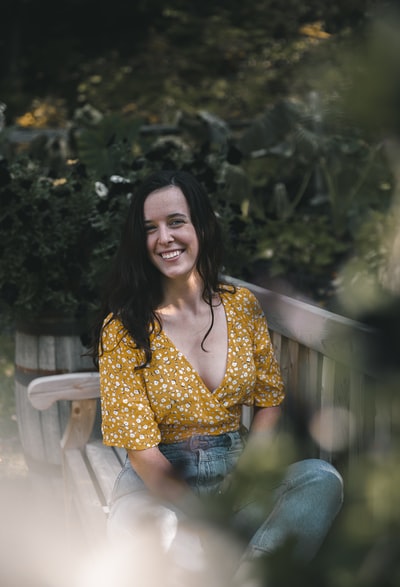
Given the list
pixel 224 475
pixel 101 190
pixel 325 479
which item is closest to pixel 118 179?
pixel 101 190

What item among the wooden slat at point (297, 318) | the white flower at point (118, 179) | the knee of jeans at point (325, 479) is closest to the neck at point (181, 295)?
the wooden slat at point (297, 318)

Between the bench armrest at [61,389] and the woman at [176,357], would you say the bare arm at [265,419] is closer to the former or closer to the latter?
the woman at [176,357]

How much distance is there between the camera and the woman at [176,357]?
82.8 inches

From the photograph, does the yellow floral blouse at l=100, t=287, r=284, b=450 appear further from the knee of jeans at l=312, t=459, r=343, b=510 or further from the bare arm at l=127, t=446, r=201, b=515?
the knee of jeans at l=312, t=459, r=343, b=510

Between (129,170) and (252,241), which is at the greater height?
(129,170)

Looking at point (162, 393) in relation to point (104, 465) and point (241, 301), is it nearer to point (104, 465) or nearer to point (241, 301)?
point (241, 301)

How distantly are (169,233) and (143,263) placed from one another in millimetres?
135

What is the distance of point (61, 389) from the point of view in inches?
118

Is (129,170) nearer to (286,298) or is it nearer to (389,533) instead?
(286,298)

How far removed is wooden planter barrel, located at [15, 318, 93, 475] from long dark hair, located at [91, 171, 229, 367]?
44.0 inches

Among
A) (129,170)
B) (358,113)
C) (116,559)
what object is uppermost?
(358,113)

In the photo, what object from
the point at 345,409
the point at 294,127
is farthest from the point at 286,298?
the point at 294,127

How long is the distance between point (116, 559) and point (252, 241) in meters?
2.88

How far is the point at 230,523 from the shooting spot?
483 mm
